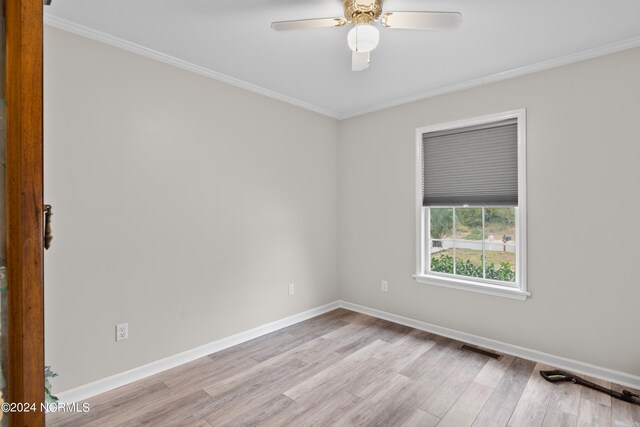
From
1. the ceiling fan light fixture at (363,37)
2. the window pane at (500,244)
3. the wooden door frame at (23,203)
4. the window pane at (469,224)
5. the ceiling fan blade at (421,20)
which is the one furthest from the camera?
the window pane at (469,224)

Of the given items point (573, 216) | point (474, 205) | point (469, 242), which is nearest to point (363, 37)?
point (474, 205)

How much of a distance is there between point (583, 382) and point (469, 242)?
139 centimetres

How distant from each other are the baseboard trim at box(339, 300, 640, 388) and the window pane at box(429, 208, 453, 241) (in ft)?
3.05

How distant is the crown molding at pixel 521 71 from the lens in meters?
2.45

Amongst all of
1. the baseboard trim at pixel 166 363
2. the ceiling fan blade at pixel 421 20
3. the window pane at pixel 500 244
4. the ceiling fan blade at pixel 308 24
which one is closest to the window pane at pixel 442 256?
the window pane at pixel 500 244

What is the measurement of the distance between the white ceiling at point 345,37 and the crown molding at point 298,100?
0.04 feet

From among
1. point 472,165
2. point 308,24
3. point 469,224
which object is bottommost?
point 469,224

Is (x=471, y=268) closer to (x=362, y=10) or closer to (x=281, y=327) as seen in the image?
(x=281, y=327)

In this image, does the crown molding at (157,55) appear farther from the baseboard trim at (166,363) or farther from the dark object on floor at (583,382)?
the dark object on floor at (583,382)

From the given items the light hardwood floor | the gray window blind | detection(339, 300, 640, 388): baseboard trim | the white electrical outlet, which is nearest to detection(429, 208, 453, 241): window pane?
the gray window blind

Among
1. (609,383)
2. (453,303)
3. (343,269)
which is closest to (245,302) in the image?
(343,269)

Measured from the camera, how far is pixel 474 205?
10.6ft

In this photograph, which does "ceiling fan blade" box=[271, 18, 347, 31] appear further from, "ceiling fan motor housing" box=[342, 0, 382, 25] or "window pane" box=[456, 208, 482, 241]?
"window pane" box=[456, 208, 482, 241]

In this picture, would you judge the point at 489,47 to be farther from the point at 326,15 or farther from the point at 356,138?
the point at 356,138
